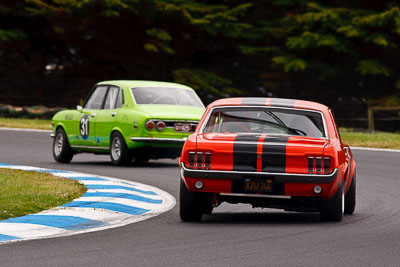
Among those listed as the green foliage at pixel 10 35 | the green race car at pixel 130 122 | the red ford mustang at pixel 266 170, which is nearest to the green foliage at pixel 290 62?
the green foliage at pixel 10 35

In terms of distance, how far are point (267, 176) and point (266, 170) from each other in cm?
7

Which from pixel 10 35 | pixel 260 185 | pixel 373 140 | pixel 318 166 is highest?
pixel 10 35

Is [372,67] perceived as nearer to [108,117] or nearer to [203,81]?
[203,81]

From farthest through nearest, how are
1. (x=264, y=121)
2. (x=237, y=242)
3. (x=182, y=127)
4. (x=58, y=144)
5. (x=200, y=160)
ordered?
1. (x=58, y=144)
2. (x=182, y=127)
3. (x=264, y=121)
4. (x=200, y=160)
5. (x=237, y=242)

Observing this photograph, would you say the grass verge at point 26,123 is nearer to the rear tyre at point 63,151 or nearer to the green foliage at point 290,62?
the green foliage at point 290,62

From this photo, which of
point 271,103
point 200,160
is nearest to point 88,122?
point 271,103

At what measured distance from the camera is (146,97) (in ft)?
63.3

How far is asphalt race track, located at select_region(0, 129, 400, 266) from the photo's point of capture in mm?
8336

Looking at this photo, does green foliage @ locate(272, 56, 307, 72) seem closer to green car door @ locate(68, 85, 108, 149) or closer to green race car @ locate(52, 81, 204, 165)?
green race car @ locate(52, 81, 204, 165)

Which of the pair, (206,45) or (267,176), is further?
(206,45)

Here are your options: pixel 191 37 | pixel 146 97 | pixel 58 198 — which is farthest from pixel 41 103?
pixel 58 198

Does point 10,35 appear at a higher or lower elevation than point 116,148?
higher

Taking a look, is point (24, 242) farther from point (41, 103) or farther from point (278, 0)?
point (278, 0)

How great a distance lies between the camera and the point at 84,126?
1970cm
